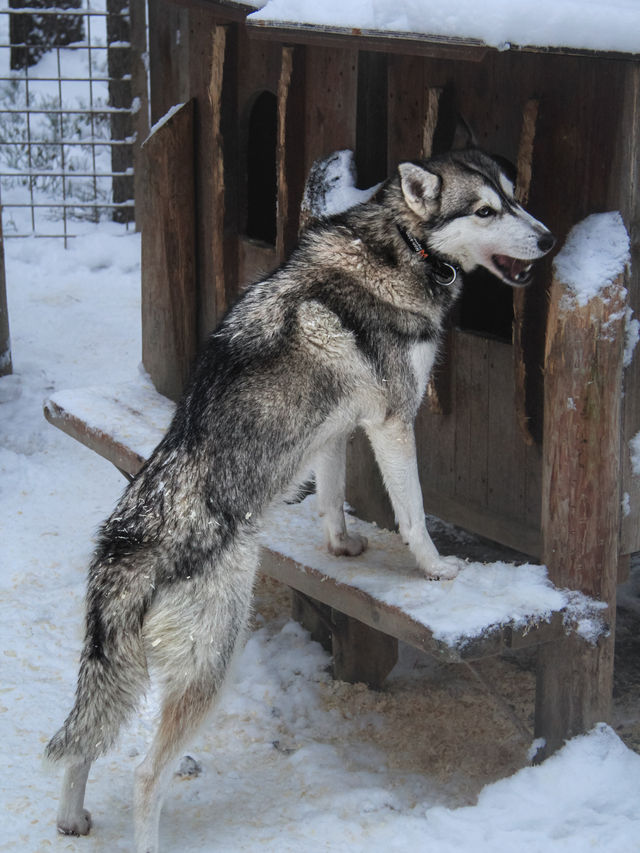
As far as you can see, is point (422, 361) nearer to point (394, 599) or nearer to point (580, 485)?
point (580, 485)

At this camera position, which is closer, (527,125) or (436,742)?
(527,125)

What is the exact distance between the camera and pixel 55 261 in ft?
33.2

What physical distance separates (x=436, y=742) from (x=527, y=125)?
96.0 inches

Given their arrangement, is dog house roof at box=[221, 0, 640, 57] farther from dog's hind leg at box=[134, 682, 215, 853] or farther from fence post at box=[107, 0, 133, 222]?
fence post at box=[107, 0, 133, 222]

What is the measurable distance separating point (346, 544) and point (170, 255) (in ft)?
7.59

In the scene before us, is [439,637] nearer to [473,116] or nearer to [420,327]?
[420,327]

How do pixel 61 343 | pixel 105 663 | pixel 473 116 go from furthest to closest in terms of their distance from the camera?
pixel 61 343 → pixel 473 116 → pixel 105 663

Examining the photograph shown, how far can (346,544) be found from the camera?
168 inches

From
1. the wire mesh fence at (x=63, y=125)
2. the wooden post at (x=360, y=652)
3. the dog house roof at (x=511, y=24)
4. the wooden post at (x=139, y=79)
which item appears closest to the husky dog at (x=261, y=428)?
the dog house roof at (x=511, y=24)

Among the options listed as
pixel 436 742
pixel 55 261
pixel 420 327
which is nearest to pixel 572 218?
pixel 420 327

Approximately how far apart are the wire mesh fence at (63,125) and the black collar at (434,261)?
7.16 meters

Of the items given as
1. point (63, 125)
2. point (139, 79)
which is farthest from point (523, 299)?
point (63, 125)

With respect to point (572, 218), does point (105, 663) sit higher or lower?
lower

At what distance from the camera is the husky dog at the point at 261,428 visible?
11.8 feet
